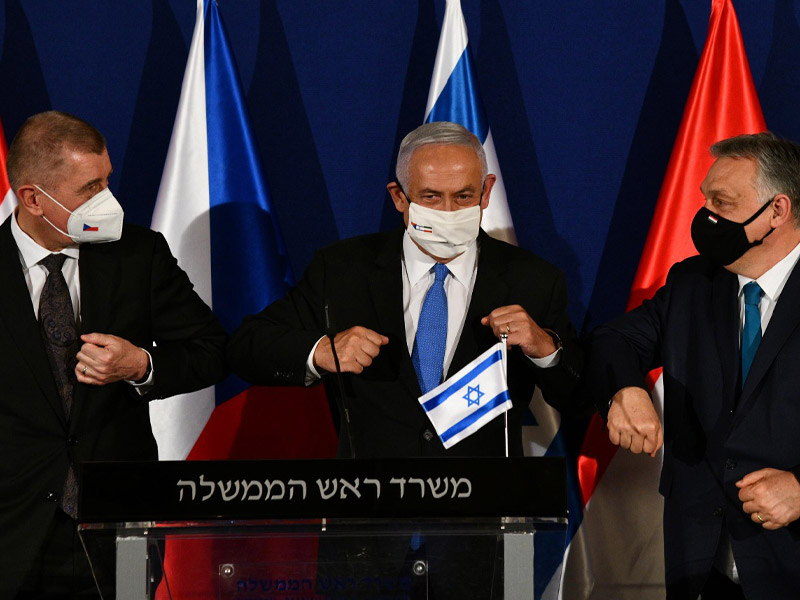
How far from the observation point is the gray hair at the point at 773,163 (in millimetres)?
2537

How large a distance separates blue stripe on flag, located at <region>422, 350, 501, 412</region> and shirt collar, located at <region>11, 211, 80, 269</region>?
107cm

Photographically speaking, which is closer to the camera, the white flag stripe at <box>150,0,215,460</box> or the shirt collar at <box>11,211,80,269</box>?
the shirt collar at <box>11,211,80,269</box>

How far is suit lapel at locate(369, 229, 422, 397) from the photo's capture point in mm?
2650

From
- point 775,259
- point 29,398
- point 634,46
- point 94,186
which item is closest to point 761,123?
point 634,46

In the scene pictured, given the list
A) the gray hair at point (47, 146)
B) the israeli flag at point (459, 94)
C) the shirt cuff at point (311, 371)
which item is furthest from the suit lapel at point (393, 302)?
the gray hair at point (47, 146)

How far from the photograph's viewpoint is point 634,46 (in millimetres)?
3744

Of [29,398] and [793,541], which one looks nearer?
[793,541]

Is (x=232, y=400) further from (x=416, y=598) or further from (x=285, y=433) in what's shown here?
(x=416, y=598)

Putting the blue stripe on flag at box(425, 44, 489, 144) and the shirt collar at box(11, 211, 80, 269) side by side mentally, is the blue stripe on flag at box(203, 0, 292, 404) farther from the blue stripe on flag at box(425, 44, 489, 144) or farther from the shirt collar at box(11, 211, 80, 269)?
the shirt collar at box(11, 211, 80, 269)

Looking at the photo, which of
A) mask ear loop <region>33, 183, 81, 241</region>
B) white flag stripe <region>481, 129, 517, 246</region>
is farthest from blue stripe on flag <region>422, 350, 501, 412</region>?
white flag stripe <region>481, 129, 517, 246</region>

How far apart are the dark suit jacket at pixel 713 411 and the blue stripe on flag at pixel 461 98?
113cm

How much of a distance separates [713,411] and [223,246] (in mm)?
1733

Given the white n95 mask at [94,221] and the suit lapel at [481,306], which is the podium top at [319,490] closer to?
the suit lapel at [481,306]

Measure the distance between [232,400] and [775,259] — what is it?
186 cm
